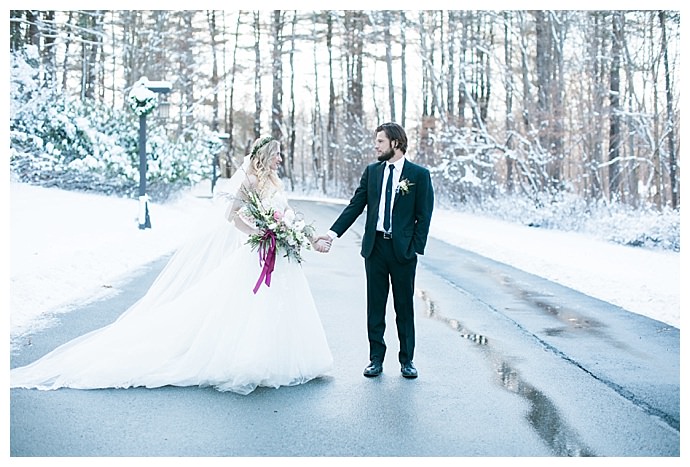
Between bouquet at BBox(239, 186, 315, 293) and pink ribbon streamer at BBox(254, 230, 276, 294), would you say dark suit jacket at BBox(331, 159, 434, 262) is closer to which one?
bouquet at BBox(239, 186, 315, 293)

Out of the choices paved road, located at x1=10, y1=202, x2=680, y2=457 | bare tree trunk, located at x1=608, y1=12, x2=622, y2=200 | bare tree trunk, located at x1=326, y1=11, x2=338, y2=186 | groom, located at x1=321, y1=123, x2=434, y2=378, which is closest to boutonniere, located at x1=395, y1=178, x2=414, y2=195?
groom, located at x1=321, y1=123, x2=434, y2=378

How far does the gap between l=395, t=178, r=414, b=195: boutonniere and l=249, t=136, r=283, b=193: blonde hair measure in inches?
44.8

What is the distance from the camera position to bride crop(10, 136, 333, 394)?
6031 mm

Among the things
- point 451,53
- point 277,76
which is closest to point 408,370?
point 451,53

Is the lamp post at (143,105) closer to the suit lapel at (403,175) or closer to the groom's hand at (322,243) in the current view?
the groom's hand at (322,243)

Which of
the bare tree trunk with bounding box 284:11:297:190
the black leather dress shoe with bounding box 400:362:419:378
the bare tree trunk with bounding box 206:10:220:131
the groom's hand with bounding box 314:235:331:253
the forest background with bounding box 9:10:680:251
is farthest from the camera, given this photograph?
the bare tree trunk with bounding box 284:11:297:190

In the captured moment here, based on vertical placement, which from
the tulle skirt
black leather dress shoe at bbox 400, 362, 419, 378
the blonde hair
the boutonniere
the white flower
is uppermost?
the blonde hair

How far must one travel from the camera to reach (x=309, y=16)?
152ft

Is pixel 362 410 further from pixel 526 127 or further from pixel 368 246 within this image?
pixel 526 127

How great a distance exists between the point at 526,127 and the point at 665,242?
11.2 meters

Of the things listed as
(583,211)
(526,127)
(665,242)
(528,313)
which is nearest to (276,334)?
(528,313)

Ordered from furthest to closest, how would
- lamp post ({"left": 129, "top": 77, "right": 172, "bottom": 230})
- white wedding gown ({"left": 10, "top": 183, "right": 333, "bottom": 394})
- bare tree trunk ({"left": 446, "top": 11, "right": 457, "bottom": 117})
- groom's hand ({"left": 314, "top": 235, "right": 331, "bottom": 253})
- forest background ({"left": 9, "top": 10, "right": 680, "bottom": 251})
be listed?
1. bare tree trunk ({"left": 446, "top": 11, "right": 457, "bottom": 117})
2. forest background ({"left": 9, "top": 10, "right": 680, "bottom": 251})
3. lamp post ({"left": 129, "top": 77, "right": 172, "bottom": 230})
4. groom's hand ({"left": 314, "top": 235, "right": 331, "bottom": 253})
5. white wedding gown ({"left": 10, "top": 183, "right": 333, "bottom": 394})

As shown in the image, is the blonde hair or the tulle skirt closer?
the tulle skirt

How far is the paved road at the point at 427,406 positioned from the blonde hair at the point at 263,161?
1738 mm
